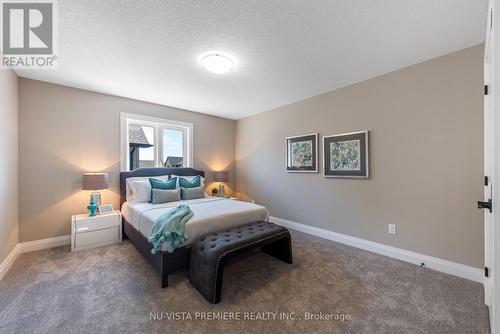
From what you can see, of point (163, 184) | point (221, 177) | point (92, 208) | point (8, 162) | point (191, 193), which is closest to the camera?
point (8, 162)

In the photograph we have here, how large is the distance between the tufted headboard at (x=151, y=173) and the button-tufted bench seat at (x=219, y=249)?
2.23m

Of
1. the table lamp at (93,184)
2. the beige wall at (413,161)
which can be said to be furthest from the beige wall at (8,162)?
the beige wall at (413,161)

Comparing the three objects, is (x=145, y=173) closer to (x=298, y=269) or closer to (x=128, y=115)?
(x=128, y=115)

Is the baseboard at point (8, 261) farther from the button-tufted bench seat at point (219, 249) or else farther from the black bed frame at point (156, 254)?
the button-tufted bench seat at point (219, 249)

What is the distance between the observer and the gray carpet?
5.05ft

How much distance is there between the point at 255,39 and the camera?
2.05m

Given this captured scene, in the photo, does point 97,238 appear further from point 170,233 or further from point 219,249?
point 219,249

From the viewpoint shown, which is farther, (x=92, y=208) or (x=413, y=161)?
(x=92, y=208)

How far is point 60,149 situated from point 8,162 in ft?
2.25

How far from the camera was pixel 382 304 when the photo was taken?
1.78 meters

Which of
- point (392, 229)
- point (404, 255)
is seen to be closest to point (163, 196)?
point (392, 229)

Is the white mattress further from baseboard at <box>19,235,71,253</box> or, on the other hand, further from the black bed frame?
baseboard at <box>19,235,71,253</box>

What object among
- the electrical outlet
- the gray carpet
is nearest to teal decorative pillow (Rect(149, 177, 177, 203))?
the gray carpet

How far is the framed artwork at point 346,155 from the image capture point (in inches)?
116
